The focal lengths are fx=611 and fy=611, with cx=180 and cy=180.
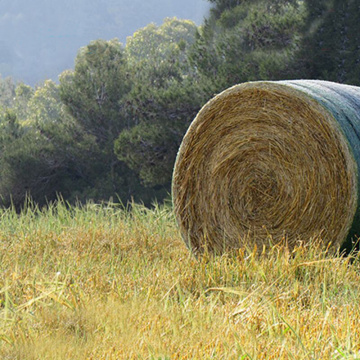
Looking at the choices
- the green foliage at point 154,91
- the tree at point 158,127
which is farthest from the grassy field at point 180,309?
the tree at point 158,127

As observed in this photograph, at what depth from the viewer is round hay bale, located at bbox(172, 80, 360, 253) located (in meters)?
4.24

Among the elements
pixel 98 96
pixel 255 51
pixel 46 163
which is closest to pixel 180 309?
pixel 255 51

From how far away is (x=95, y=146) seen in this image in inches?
638

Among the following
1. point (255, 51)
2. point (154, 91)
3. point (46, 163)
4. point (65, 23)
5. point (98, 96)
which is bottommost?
point (46, 163)

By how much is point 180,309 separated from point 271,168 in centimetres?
182

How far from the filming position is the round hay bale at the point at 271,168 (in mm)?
4238

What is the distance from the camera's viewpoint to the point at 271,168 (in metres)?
4.75

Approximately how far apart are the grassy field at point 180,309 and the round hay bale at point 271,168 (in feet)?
1.06

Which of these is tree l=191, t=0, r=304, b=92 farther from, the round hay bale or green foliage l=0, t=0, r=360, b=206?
the round hay bale

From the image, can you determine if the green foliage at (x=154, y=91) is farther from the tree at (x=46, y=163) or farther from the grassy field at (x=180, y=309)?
the grassy field at (x=180, y=309)

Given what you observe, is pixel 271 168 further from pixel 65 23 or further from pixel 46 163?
pixel 65 23

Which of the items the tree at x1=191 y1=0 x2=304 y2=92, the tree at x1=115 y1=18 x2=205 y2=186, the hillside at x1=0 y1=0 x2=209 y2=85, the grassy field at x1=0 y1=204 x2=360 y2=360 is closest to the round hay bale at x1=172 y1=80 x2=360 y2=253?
the grassy field at x1=0 y1=204 x2=360 y2=360

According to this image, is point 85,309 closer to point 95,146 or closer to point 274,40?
point 274,40

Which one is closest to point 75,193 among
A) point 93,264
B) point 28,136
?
point 28,136
